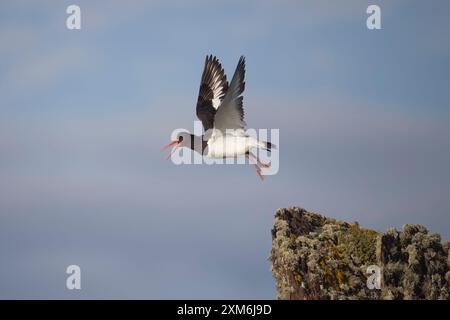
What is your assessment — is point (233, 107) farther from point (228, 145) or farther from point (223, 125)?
point (228, 145)

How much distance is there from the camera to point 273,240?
17.7 m

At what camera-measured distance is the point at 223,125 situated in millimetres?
21625

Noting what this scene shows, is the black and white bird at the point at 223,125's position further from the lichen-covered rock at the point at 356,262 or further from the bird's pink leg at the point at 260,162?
the lichen-covered rock at the point at 356,262

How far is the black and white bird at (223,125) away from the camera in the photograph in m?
20.6

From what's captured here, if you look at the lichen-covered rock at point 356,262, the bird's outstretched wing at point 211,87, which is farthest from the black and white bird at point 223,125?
the lichen-covered rock at point 356,262

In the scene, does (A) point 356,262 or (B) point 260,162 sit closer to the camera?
(A) point 356,262

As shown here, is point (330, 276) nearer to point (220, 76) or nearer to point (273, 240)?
point (273, 240)

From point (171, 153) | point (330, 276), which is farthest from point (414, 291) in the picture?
point (171, 153)

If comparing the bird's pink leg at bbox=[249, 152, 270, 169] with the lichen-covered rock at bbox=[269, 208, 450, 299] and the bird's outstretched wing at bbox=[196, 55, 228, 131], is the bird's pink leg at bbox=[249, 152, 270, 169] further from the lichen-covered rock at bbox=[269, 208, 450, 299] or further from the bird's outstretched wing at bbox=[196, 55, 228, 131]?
the lichen-covered rock at bbox=[269, 208, 450, 299]

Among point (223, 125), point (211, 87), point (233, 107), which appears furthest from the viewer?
point (211, 87)

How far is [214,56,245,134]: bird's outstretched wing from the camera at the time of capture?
2034 centimetres

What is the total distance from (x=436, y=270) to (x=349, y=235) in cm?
218

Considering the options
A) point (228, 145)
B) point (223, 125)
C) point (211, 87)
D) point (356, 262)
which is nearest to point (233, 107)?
point (223, 125)

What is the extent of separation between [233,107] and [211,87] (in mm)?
3692
